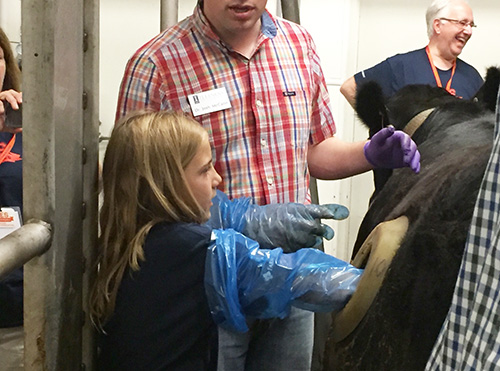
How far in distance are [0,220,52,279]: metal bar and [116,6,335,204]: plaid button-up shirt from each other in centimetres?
57

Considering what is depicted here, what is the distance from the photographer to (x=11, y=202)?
4.67 feet

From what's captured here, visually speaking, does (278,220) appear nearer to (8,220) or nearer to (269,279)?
(269,279)

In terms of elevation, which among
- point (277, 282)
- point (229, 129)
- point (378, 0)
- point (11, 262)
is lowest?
point (277, 282)

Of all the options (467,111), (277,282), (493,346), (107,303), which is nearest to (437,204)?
(277,282)

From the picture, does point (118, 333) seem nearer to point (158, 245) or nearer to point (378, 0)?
point (158, 245)

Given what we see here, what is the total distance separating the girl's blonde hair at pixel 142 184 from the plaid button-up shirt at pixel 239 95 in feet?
0.71

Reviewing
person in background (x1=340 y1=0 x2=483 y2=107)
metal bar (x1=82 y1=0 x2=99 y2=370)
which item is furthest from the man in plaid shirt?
person in background (x1=340 y1=0 x2=483 y2=107)

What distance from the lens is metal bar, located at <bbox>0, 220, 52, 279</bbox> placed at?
Answer: 76cm

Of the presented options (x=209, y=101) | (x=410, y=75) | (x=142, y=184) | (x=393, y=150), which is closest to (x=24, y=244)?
(x=142, y=184)

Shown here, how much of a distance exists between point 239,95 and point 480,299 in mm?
875

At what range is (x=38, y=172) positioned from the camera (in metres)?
0.92

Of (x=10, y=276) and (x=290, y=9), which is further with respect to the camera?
(x=290, y=9)

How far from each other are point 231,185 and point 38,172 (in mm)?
606

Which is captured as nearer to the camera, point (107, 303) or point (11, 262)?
point (11, 262)
